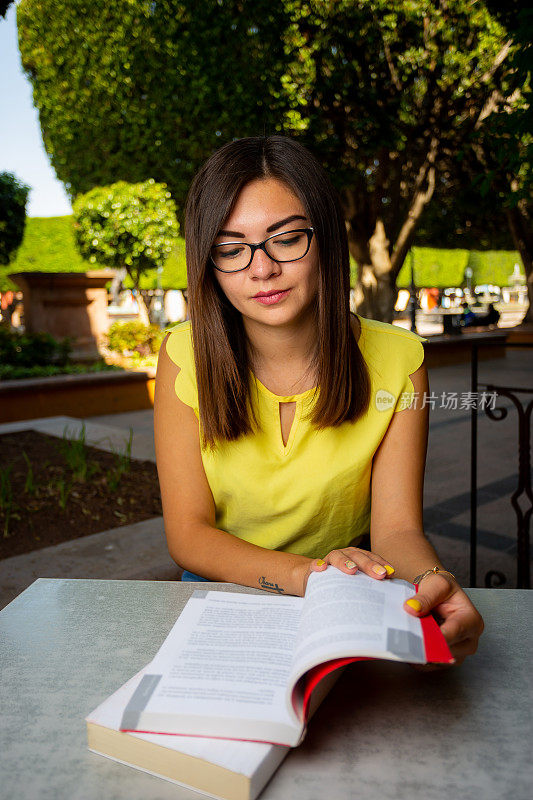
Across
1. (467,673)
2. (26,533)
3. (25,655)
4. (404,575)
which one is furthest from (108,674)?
(26,533)

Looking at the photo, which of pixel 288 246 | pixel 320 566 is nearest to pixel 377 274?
pixel 288 246

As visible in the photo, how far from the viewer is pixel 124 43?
1131cm

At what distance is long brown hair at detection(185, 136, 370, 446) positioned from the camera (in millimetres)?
1522

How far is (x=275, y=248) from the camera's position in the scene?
150 cm

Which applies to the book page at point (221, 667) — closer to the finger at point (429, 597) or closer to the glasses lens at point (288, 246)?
the finger at point (429, 597)

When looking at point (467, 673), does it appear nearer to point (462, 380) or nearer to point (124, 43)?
point (462, 380)

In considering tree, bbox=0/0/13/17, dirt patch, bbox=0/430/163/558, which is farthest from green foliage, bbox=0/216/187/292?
tree, bbox=0/0/13/17

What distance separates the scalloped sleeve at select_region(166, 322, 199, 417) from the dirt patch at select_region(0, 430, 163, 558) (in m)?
1.77

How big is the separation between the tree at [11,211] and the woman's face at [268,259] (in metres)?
8.35

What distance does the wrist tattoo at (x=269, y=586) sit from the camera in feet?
4.28

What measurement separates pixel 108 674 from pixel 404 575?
63cm

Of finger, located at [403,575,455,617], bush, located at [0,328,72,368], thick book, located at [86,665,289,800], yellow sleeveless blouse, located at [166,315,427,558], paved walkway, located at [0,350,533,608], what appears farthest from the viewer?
bush, located at [0,328,72,368]

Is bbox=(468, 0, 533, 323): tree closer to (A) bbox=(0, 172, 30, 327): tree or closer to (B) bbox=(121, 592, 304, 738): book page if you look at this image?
(B) bbox=(121, 592, 304, 738): book page

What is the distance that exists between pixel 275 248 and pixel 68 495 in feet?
8.60
